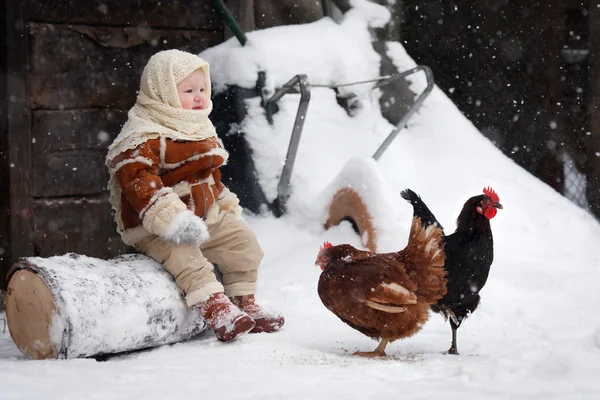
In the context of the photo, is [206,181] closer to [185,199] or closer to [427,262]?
[185,199]

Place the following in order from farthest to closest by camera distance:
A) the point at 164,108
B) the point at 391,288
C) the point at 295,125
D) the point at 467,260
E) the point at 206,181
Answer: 1. the point at 295,125
2. the point at 206,181
3. the point at 164,108
4. the point at 467,260
5. the point at 391,288

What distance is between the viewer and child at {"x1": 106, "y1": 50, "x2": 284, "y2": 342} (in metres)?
3.57

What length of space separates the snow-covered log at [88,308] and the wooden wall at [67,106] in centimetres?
167

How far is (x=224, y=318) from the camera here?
3527mm

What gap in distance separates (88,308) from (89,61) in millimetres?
2445

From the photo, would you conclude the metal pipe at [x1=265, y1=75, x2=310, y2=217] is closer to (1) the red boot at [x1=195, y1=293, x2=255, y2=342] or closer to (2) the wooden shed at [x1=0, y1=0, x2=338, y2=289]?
(2) the wooden shed at [x1=0, y1=0, x2=338, y2=289]

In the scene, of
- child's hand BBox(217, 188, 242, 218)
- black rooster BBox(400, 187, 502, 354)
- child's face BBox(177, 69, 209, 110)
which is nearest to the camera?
black rooster BBox(400, 187, 502, 354)

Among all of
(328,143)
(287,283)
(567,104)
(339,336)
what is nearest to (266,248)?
(287,283)

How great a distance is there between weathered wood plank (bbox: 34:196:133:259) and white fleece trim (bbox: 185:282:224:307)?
1.88 meters

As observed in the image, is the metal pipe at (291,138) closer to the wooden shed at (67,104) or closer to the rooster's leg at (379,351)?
the wooden shed at (67,104)

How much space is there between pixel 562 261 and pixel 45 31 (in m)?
3.46

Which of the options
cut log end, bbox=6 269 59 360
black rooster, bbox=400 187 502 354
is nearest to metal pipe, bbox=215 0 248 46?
black rooster, bbox=400 187 502 354

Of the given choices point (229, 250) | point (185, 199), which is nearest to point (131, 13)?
point (185, 199)

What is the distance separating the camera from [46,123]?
5141 mm
